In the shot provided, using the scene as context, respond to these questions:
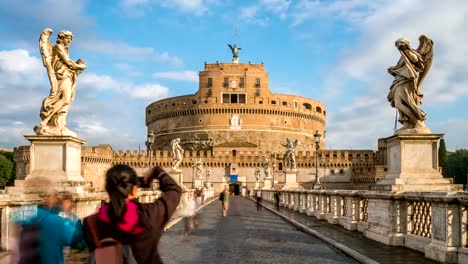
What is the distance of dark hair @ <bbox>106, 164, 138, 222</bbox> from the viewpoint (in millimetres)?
3296

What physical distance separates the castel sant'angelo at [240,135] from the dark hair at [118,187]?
274ft

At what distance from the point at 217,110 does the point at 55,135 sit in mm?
95943

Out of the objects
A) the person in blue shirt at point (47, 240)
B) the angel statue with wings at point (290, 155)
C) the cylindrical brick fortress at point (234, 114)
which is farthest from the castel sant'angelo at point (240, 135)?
the person in blue shirt at point (47, 240)

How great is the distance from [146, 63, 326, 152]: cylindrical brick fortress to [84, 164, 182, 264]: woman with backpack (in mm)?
97377

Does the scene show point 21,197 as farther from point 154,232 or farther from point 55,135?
point 154,232

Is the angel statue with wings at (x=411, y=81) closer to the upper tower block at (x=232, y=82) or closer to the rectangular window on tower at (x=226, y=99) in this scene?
the upper tower block at (x=232, y=82)

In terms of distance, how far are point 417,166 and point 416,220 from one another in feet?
4.18

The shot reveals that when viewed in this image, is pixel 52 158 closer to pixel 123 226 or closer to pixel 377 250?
pixel 377 250

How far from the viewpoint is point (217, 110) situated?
10594cm

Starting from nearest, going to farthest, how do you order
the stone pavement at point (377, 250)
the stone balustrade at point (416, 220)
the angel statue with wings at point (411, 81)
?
the stone balustrade at point (416, 220)
the stone pavement at point (377, 250)
the angel statue with wings at point (411, 81)

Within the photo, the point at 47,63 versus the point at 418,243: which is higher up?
the point at 47,63

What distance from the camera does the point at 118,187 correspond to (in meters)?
3.35

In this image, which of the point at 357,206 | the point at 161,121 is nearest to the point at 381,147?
the point at 161,121

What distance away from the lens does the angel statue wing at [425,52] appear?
10703 millimetres
